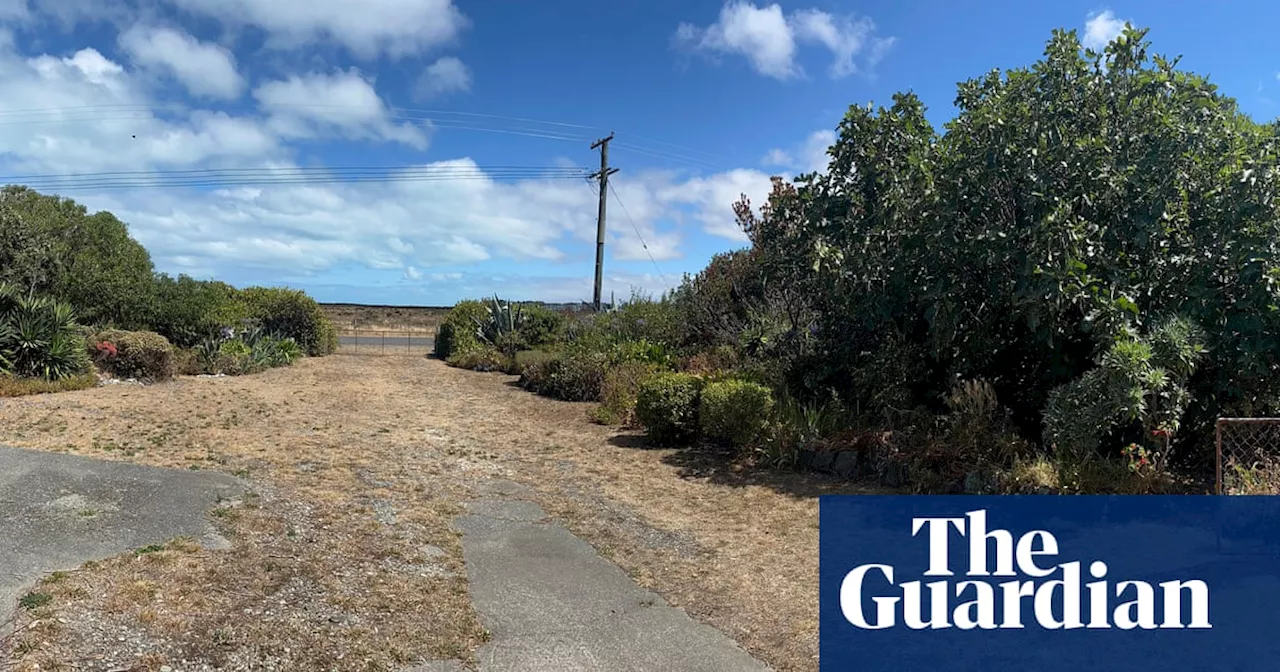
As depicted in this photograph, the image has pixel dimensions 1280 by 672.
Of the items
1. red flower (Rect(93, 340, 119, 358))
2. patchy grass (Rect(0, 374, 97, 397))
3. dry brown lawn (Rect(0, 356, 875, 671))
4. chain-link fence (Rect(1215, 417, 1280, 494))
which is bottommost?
dry brown lawn (Rect(0, 356, 875, 671))

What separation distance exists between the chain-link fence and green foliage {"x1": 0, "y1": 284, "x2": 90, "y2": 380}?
14688 millimetres

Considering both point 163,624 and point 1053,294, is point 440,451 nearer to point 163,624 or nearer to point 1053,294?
point 163,624

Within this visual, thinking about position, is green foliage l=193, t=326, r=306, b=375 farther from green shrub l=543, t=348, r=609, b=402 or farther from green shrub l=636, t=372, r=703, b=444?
green shrub l=636, t=372, r=703, b=444

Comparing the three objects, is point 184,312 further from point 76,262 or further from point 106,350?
point 106,350

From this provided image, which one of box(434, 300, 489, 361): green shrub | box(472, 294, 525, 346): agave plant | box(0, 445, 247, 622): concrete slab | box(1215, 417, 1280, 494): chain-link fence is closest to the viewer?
box(0, 445, 247, 622): concrete slab

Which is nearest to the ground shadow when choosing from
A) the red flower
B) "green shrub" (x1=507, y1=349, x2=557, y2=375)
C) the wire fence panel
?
"green shrub" (x1=507, y1=349, x2=557, y2=375)

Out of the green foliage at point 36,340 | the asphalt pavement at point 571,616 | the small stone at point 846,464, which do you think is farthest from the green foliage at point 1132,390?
the green foliage at point 36,340

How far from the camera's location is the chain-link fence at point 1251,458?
17.9 ft

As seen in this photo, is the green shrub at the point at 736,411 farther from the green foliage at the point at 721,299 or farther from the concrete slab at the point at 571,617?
the green foliage at the point at 721,299

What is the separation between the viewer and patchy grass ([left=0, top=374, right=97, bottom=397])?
34.6 ft

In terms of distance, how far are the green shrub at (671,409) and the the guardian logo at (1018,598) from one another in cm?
433

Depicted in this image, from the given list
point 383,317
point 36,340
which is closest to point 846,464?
point 36,340

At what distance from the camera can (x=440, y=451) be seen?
28.5ft

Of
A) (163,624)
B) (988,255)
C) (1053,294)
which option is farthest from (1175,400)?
(163,624)
